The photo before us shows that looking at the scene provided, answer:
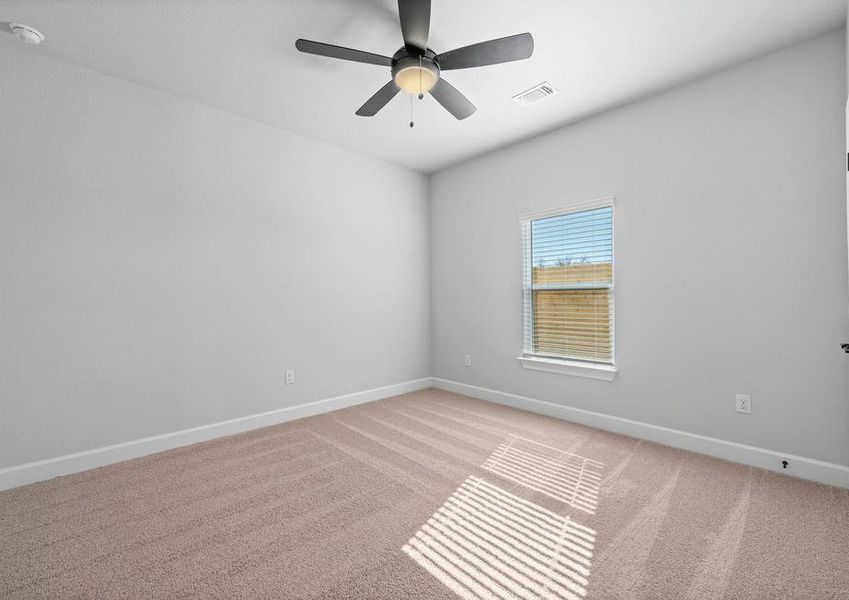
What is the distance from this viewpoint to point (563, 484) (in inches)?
88.4

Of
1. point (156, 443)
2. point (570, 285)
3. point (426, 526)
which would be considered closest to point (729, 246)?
point (570, 285)

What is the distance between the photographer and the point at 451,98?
237 cm

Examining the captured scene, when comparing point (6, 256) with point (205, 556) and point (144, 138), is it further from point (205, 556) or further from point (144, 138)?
point (205, 556)

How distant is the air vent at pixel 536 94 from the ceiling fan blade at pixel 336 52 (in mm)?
1266

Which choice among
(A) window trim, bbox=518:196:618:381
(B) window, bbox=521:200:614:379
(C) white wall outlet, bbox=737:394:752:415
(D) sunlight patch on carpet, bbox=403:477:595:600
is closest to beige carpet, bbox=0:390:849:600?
(D) sunlight patch on carpet, bbox=403:477:595:600

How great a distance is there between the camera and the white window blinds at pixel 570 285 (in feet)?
10.6

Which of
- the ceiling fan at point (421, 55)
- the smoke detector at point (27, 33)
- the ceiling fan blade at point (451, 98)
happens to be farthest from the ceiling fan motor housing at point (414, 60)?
the smoke detector at point (27, 33)

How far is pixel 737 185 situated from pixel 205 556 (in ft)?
12.3

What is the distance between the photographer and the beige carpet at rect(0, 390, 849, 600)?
1.47 metres

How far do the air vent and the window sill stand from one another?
7.48 feet

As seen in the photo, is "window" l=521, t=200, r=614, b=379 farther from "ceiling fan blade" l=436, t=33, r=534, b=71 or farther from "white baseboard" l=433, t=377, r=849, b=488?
"ceiling fan blade" l=436, t=33, r=534, b=71

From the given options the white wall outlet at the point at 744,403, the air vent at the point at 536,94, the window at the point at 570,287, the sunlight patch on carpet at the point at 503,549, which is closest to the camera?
the sunlight patch on carpet at the point at 503,549

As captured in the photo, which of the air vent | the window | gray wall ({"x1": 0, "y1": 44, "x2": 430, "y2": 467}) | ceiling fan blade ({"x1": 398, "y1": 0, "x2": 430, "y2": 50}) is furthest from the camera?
the window

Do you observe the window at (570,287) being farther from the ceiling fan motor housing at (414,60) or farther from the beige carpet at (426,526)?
the ceiling fan motor housing at (414,60)
